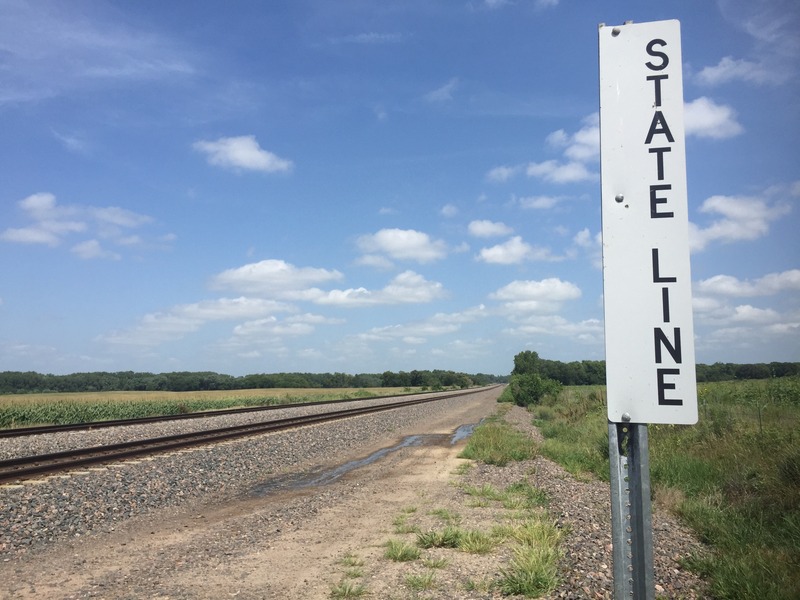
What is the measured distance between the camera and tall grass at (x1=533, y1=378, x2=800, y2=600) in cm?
535

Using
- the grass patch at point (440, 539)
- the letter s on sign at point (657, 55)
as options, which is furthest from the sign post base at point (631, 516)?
the grass patch at point (440, 539)

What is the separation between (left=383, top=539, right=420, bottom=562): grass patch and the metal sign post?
471 cm

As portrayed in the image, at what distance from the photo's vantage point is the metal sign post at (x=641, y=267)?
1.92 metres

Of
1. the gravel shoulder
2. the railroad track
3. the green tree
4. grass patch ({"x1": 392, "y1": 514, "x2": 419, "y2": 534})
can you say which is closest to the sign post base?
the gravel shoulder

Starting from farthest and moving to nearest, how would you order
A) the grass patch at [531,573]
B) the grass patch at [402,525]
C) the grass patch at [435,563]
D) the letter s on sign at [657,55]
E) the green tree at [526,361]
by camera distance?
the green tree at [526,361] < the grass patch at [402,525] < the grass patch at [435,563] < the grass patch at [531,573] < the letter s on sign at [657,55]

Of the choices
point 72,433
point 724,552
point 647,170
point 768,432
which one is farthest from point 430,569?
point 72,433

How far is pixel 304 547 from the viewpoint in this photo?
7.04 m

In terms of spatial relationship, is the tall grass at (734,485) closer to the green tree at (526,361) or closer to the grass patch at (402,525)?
the grass patch at (402,525)

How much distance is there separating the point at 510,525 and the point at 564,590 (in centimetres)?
232

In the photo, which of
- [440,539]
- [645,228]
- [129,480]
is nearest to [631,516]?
[645,228]

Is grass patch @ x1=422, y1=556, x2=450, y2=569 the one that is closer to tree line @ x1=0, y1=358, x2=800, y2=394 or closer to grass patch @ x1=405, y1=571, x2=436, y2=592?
grass patch @ x1=405, y1=571, x2=436, y2=592

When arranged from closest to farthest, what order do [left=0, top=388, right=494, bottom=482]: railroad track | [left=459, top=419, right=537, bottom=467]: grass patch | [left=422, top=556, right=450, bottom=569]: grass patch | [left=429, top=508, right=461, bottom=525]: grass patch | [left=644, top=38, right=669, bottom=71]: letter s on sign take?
[left=644, top=38, right=669, bottom=71]: letter s on sign → [left=422, top=556, right=450, bottom=569]: grass patch → [left=429, top=508, right=461, bottom=525]: grass patch → [left=0, top=388, right=494, bottom=482]: railroad track → [left=459, top=419, right=537, bottom=467]: grass patch

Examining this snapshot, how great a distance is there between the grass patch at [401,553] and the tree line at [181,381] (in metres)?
94.3

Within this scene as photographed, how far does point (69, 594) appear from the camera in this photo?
5559mm
